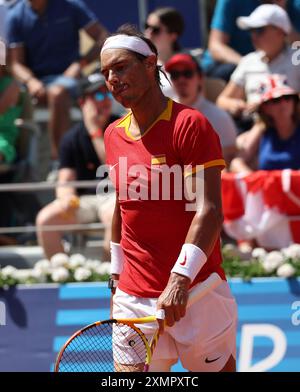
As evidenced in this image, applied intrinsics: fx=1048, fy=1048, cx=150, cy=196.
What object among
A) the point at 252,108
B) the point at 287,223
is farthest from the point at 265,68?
the point at 287,223

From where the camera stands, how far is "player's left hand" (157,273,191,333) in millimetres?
4156

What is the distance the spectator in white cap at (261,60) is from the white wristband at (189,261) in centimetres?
378

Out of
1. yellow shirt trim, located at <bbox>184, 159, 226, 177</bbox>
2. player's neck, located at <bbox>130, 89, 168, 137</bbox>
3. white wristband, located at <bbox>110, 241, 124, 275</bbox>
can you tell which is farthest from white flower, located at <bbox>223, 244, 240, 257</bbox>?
yellow shirt trim, located at <bbox>184, 159, 226, 177</bbox>

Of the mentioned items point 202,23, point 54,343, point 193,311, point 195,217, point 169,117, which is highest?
point 202,23

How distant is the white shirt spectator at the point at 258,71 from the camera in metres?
7.97

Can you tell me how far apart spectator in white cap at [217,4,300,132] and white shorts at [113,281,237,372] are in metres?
3.57

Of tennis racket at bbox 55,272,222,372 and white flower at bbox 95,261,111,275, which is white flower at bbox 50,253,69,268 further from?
tennis racket at bbox 55,272,222,372

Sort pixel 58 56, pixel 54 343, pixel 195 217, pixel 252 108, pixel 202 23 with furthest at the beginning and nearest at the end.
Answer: pixel 202 23, pixel 58 56, pixel 252 108, pixel 54 343, pixel 195 217

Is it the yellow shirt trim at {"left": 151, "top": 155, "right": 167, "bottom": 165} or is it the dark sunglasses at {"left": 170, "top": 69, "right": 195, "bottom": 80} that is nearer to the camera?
the yellow shirt trim at {"left": 151, "top": 155, "right": 167, "bottom": 165}

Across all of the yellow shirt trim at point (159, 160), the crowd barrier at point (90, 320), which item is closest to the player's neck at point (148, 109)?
the yellow shirt trim at point (159, 160)

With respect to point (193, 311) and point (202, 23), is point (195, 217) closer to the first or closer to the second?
point (193, 311)

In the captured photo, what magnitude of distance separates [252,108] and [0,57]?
199 centimetres

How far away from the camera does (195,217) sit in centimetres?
428

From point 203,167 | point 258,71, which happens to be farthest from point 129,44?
point 258,71
